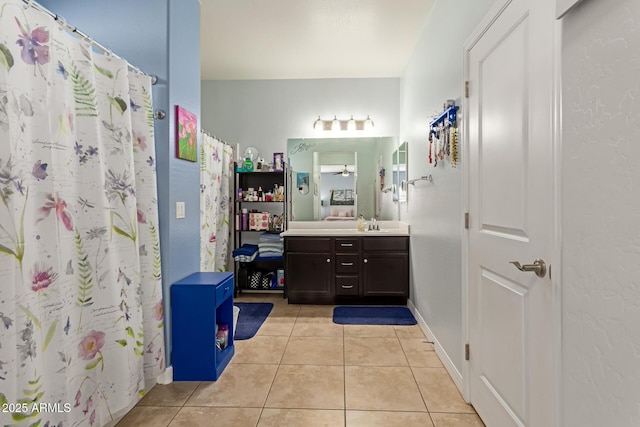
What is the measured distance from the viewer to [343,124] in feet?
14.4

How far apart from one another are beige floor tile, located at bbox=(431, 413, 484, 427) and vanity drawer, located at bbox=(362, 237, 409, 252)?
2.03 meters

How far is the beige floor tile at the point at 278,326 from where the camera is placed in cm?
300

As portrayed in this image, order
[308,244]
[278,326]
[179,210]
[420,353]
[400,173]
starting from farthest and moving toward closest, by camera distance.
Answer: [400,173], [308,244], [278,326], [420,353], [179,210]

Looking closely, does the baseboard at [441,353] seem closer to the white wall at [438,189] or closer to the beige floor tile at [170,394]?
the white wall at [438,189]

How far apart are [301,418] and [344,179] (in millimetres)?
3007

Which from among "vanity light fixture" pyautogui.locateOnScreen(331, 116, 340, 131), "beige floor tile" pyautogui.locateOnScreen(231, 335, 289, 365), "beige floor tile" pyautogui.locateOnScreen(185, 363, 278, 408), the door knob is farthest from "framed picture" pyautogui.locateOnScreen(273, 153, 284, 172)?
the door knob

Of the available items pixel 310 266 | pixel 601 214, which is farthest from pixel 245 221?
pixel 601 214

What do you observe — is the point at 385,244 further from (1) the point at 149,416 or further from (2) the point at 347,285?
(1) the point at 149,416

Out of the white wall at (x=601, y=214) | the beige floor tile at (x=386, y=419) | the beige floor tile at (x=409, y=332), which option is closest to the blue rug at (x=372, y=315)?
the beige floor tile at (x=409, y=332)

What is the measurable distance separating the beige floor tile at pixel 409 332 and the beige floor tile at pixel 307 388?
0.83 m

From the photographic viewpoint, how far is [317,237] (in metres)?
3.75

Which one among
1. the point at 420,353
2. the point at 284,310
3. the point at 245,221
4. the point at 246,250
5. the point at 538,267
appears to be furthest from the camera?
the point at 245,221

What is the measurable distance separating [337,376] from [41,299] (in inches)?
66.6

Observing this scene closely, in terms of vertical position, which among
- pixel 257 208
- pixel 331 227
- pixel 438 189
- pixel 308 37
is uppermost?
pixel 308 37
